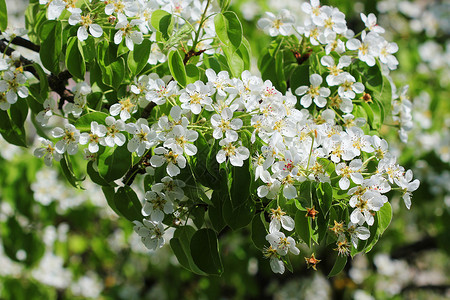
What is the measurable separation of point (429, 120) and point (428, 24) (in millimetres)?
1304

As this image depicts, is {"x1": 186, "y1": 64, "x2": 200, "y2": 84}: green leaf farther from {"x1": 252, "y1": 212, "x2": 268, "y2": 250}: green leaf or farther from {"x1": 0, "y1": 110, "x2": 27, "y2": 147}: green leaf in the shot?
{"x1": 0, "y1": 110, "x2": 27, "y2": 147}: green leaf

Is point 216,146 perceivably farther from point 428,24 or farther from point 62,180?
point 428,24

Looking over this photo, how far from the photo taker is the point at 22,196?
2.46m

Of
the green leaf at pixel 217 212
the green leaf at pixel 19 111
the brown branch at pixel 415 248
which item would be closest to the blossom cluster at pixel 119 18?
the green leaf at pixel 19 111

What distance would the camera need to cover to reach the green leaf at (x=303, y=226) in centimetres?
86

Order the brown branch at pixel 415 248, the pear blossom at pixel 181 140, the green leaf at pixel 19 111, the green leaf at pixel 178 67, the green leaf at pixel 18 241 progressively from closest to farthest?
the pear blossom at pixel 181 140 < the green leaf at pixel 178 67 < the green leaf at pixel 19 111 < the green leaf at pixel 18 241 < the brown branch at pixel 415 248

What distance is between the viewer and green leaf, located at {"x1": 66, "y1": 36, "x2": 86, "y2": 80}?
3.21 feet

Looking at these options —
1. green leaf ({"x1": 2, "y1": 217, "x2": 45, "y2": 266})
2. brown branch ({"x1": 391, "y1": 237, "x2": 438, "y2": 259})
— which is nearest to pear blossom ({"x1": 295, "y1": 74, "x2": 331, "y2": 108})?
green leaf ({"x1": 2, "y1": 217, "x2": 45, "y2": 266})

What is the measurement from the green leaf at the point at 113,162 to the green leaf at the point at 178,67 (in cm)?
17

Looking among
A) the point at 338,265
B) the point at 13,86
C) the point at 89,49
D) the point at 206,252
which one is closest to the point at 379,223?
the point at 338,265

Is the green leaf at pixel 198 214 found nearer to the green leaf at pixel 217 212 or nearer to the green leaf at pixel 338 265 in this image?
the green leaf at pixel 217 212

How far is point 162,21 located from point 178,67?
0.10 m

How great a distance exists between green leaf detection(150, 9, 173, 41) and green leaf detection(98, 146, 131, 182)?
248 mm

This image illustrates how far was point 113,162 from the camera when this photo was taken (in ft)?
3.05
